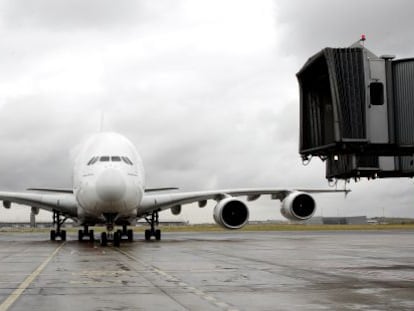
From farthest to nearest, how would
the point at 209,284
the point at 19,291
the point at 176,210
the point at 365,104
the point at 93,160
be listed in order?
the point at 176,210 < the point at 93,160 < the point at 365,104 < the point at 209,284 < the point at 19,291

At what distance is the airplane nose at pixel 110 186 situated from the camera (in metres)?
22.0

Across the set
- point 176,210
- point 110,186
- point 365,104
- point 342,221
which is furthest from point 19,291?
point 342,221

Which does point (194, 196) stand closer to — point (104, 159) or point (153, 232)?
point (153, 232)

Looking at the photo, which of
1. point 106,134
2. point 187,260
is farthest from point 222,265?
point 106,134

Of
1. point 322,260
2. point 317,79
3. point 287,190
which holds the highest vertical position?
point 317,79

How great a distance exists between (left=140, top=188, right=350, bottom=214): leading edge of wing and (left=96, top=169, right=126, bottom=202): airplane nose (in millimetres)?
5076

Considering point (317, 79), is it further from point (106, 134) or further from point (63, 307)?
point (106, 134)

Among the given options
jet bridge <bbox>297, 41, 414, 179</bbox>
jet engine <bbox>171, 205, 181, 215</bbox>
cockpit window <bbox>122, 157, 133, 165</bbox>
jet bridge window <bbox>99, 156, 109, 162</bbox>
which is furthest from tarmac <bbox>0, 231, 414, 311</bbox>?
jet engine <bbox>171, 205, 181, 215</bbox>

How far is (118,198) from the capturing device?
22.3 meters

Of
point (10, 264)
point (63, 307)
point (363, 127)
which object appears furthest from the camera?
point (10, 264)

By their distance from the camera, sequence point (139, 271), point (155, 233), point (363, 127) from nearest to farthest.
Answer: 1. point (139, 271)
2. point (363, 127)
3. point (155, 233)

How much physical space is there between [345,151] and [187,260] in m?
4.66

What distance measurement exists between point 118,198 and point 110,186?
583mm

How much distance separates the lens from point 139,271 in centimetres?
1201
